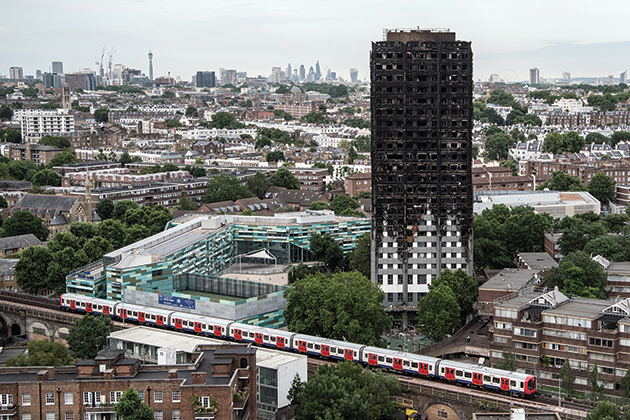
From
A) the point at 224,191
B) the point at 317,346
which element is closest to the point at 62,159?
the point at 224,191

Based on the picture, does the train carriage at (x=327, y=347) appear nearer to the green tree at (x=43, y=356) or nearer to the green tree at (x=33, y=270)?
the green tree at (x=43, y=356)

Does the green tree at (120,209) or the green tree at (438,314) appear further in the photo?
the green tree at (120,209)

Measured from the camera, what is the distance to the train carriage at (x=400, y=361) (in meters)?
55.4

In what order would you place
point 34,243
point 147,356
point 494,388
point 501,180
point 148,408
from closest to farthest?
point 148,408 → point 494,388 → point 147,356 → point 34,243 → point 501,180

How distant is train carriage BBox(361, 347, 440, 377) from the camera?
2181 inches

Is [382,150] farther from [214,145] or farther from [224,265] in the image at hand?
[214,145]

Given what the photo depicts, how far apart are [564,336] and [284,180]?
88.1 meters

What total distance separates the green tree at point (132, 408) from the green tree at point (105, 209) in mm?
82851

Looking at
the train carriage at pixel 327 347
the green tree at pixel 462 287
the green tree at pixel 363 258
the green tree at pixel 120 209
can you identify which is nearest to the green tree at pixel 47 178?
Answer: the green tree at pixel 120 209

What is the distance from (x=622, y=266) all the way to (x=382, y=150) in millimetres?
22986

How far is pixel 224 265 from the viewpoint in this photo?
3499 inches

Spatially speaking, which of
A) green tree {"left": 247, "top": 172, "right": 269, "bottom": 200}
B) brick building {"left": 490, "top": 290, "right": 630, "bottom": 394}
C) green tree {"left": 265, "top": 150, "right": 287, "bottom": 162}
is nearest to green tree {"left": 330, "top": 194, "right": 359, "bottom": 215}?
green tree {"left": 247, "top": 172, "right": 269, "bottom": 200}

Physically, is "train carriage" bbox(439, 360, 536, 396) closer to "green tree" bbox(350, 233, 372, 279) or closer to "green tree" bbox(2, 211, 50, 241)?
"green tree" bbox(350, 233, 372, 279)

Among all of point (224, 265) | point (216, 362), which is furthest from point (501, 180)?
point (216, 362)
